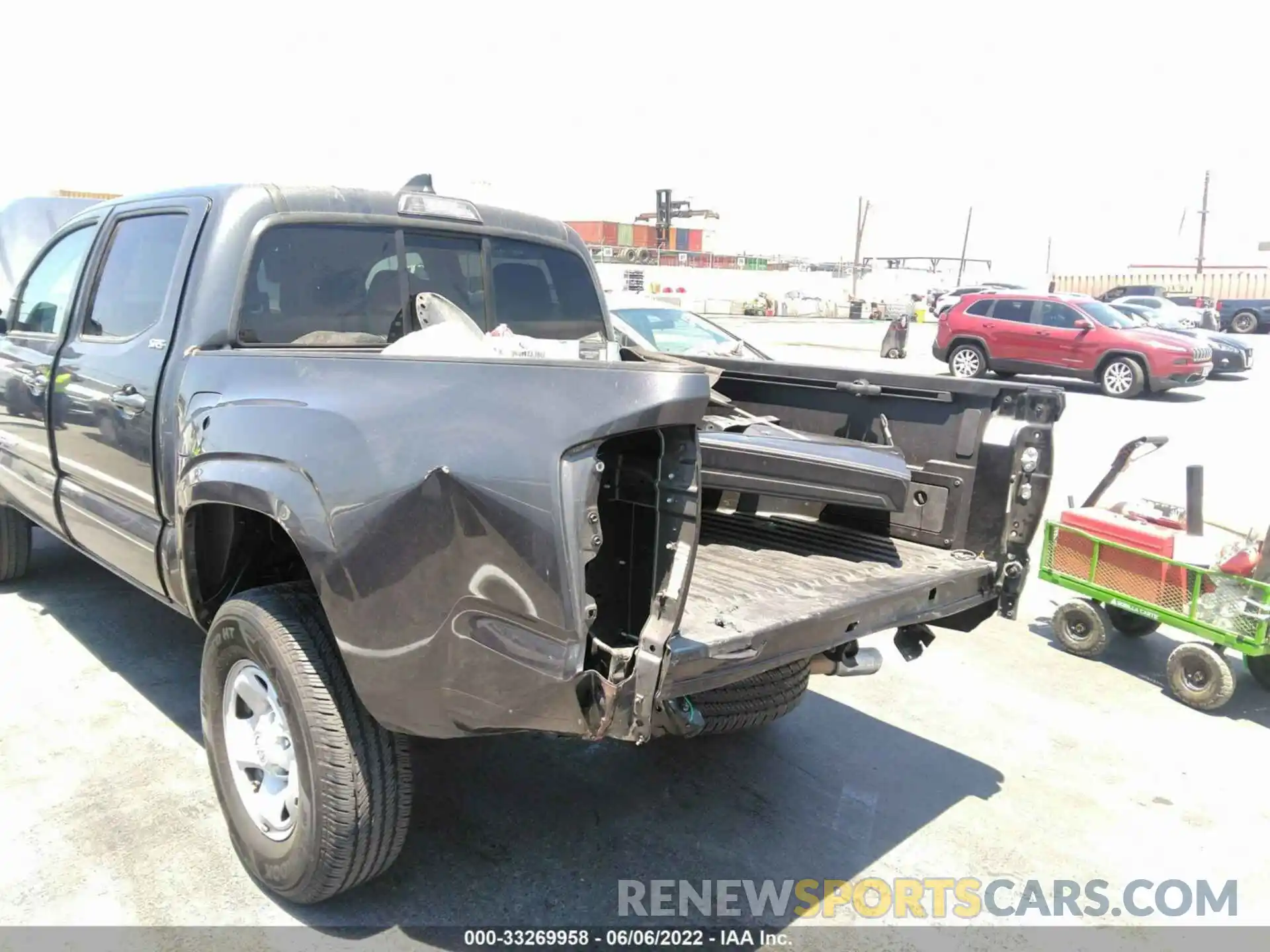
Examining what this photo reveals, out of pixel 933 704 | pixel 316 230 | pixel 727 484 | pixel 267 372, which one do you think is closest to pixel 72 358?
pixel 316 230

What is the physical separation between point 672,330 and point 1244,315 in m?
29.4

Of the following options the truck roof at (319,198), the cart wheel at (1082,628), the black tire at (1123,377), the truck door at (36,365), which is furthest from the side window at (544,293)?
the black tire at (1123,377)

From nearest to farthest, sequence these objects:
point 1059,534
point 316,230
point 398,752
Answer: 1. point 398,752
2. point 316,230
3. point 1059,534

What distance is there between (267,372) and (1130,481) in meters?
8.13

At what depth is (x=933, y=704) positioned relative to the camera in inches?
178

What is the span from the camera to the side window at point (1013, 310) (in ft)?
57.8

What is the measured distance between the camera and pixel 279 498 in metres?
2.54

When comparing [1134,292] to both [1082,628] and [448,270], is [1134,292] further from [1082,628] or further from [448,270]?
[448,270]

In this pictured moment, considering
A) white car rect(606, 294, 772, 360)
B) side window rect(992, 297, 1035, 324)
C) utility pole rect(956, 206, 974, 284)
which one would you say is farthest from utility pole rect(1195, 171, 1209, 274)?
white car rect(606, 294, 772, 360)

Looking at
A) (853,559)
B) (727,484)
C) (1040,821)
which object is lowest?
(1040,821)

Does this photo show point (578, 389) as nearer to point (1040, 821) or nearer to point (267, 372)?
point (267, 372)

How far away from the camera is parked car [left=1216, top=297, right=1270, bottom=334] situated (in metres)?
30.4

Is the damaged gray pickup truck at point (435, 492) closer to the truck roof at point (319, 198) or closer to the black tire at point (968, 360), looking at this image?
the truck roof at point (319, 198)

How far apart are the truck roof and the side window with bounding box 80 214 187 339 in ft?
0.40
